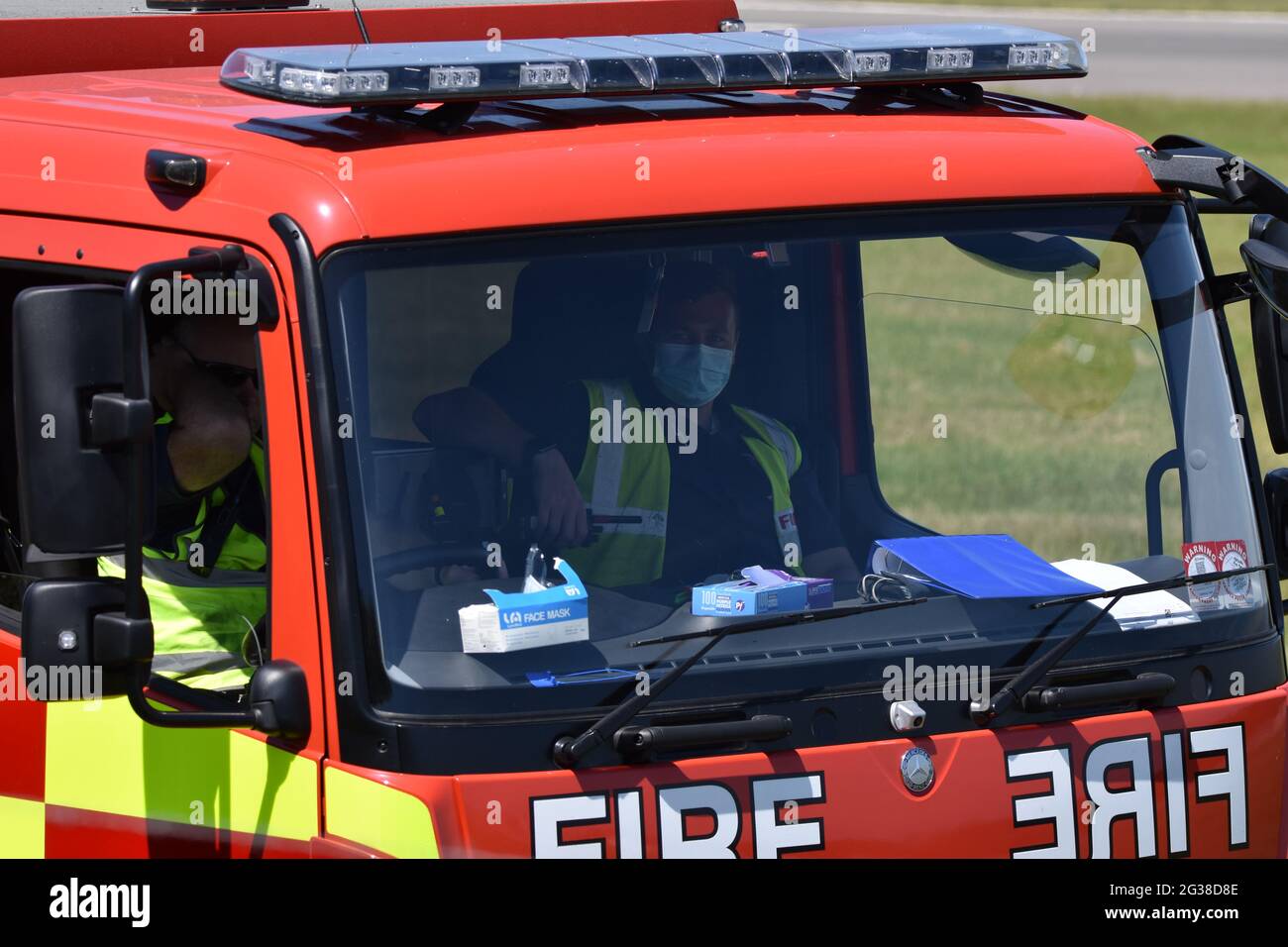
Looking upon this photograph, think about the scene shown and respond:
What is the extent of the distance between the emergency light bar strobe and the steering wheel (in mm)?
725

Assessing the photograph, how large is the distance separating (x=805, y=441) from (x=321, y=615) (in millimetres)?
1113

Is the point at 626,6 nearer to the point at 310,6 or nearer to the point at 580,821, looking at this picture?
the point at 310,6

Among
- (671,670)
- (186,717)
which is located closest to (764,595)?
(671,670)

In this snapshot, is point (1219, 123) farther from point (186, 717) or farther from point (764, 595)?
point (186, 717)

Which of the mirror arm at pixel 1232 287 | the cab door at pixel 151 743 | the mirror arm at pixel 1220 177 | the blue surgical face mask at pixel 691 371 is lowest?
the cab door at pixel 151 743

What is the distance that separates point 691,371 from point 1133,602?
34.1 inches

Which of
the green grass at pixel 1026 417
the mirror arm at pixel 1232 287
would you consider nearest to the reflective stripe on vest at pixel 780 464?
the green grass at pixel 1026 417

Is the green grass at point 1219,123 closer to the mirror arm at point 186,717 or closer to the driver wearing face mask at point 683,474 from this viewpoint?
the driver wearing face mask at point 683,474

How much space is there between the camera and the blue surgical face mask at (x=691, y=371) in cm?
331

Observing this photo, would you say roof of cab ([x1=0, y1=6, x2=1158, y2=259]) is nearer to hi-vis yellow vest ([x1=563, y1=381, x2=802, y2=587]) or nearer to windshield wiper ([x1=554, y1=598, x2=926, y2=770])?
hi-vis yellow vest ([x1=563, y1=381, x2=802, y2=587])

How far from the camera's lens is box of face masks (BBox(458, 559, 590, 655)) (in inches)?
115

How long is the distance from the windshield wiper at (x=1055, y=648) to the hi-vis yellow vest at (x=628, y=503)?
415mm

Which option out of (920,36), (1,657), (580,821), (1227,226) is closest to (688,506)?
(580,821)

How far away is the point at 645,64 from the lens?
326 cm
